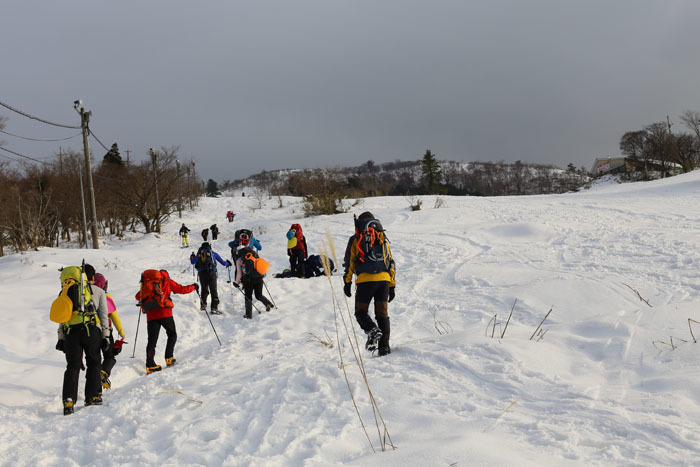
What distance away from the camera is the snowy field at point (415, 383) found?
261 centimetres

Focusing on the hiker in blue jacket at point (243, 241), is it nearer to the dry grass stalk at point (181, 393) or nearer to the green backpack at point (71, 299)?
the green backpack at point (71, 299)

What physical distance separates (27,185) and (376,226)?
108 ft

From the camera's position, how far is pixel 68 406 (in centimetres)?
439

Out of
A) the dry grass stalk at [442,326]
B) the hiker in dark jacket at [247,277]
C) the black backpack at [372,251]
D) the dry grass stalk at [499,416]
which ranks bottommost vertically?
the dry grass stalk at [442,326]

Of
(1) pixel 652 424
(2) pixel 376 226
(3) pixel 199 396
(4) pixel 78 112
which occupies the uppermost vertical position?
(4) pixel 78 112

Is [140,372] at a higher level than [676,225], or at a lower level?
lower

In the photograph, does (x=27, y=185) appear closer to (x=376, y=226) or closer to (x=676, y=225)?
(x=376, y=226)

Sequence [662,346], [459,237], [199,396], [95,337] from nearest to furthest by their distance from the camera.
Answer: [662,346] → [199,396] → [95,337] → [459,237]

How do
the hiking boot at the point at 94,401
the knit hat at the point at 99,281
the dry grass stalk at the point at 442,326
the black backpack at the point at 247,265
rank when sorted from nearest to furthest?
the hiking boot at the point at 94,401, the knit hat at the point at 99,281, the dry grass stalk at the point at 442,326, the black backpack at the point at 247,265

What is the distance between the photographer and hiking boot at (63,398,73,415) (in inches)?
172

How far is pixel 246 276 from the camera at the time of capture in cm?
854

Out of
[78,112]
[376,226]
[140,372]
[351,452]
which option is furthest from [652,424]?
[78,112]

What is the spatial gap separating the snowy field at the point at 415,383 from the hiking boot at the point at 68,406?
19cm

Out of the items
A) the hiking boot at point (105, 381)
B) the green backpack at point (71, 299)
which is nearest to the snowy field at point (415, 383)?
the hiking boot at point (105, 381)
